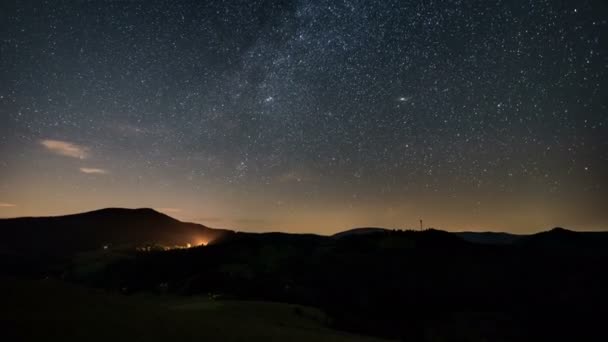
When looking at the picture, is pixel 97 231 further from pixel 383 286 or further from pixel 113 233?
pixel 383 286

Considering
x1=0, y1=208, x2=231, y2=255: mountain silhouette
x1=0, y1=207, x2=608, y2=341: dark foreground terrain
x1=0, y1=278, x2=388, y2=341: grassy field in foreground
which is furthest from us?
x1=0, y1=208, x2=231, y2=255: mountain silhouette

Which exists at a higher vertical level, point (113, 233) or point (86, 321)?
point (113, 233)

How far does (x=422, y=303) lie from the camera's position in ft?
99.5

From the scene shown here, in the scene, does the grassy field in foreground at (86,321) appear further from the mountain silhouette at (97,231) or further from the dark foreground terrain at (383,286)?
the mountain silhouette at (97,231)

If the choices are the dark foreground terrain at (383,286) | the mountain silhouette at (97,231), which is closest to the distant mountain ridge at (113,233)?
the mountain silhouette at (97,231)

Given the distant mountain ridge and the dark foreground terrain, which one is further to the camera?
the distant mountain ridge

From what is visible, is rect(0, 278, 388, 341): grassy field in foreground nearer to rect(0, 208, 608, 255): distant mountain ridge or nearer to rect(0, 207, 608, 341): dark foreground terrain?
rect(0, 207, 608, 341): dark foreground terrain

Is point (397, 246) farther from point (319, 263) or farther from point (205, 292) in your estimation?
point (205, 292)

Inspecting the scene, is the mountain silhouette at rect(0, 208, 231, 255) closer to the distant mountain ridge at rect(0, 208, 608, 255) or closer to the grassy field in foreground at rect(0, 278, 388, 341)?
the distant mountain ridge at rect(0, 208, 608, 255)

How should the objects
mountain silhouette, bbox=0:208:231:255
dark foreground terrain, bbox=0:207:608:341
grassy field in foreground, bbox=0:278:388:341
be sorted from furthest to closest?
mountain silhouette, bbox=0:208:231:255
dark foreground terrain, bbox=0:207:608:341
grassy field in foreground, bbox=0:278:388:341

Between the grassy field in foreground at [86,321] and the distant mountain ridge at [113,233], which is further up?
the distant mountain ridge at [113,233]

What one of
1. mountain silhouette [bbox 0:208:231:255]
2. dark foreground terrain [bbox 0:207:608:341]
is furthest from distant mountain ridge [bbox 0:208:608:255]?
dark foreground terrain [bbox 0:207:608:341]

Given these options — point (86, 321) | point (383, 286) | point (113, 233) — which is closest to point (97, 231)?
point (113, 233)

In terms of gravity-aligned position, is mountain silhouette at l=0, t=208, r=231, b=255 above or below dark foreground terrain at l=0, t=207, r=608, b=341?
above
